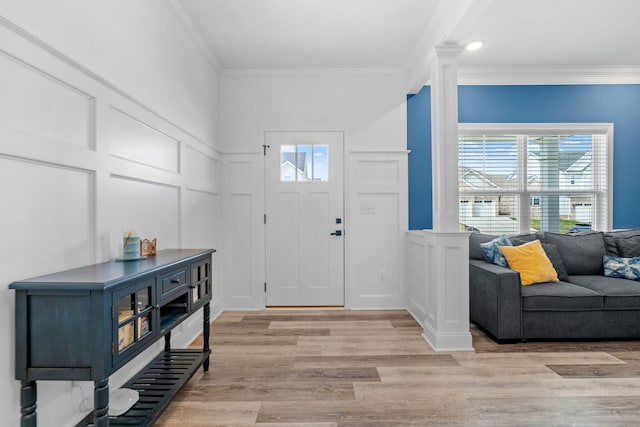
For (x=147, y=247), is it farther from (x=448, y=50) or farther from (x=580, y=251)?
(x=580, y=251)

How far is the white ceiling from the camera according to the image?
2795 mm

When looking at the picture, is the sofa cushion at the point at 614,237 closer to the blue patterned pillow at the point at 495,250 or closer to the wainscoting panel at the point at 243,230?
the blue patterned pillow at the point at 495,250

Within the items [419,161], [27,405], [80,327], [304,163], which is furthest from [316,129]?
[27,405]

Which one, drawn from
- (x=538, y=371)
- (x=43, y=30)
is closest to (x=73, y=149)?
(x=43, y=30)

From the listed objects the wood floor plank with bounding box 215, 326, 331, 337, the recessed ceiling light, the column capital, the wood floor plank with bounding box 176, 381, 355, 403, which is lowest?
the wood floor plank with bounding box 176, 381, 355, 403

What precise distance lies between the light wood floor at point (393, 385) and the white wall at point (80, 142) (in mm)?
571

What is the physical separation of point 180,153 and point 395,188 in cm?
236

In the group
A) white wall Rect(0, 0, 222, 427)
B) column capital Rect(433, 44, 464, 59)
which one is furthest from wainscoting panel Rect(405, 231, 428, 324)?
white wall Rect(0, 0, 222, 427)

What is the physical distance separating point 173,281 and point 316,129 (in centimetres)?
266

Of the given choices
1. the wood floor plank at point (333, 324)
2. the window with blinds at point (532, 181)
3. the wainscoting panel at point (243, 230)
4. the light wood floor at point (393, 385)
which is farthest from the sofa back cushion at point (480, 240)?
the wainscoting panel at point (243, 230)

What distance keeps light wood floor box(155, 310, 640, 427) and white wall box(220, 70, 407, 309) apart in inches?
37.3

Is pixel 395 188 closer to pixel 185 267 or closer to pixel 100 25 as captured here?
pixel 185 267

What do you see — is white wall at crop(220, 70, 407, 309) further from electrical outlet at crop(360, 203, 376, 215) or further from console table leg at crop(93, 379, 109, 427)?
console table leg at crop(93, 379, 109, 427)

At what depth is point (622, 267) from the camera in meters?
3.45
